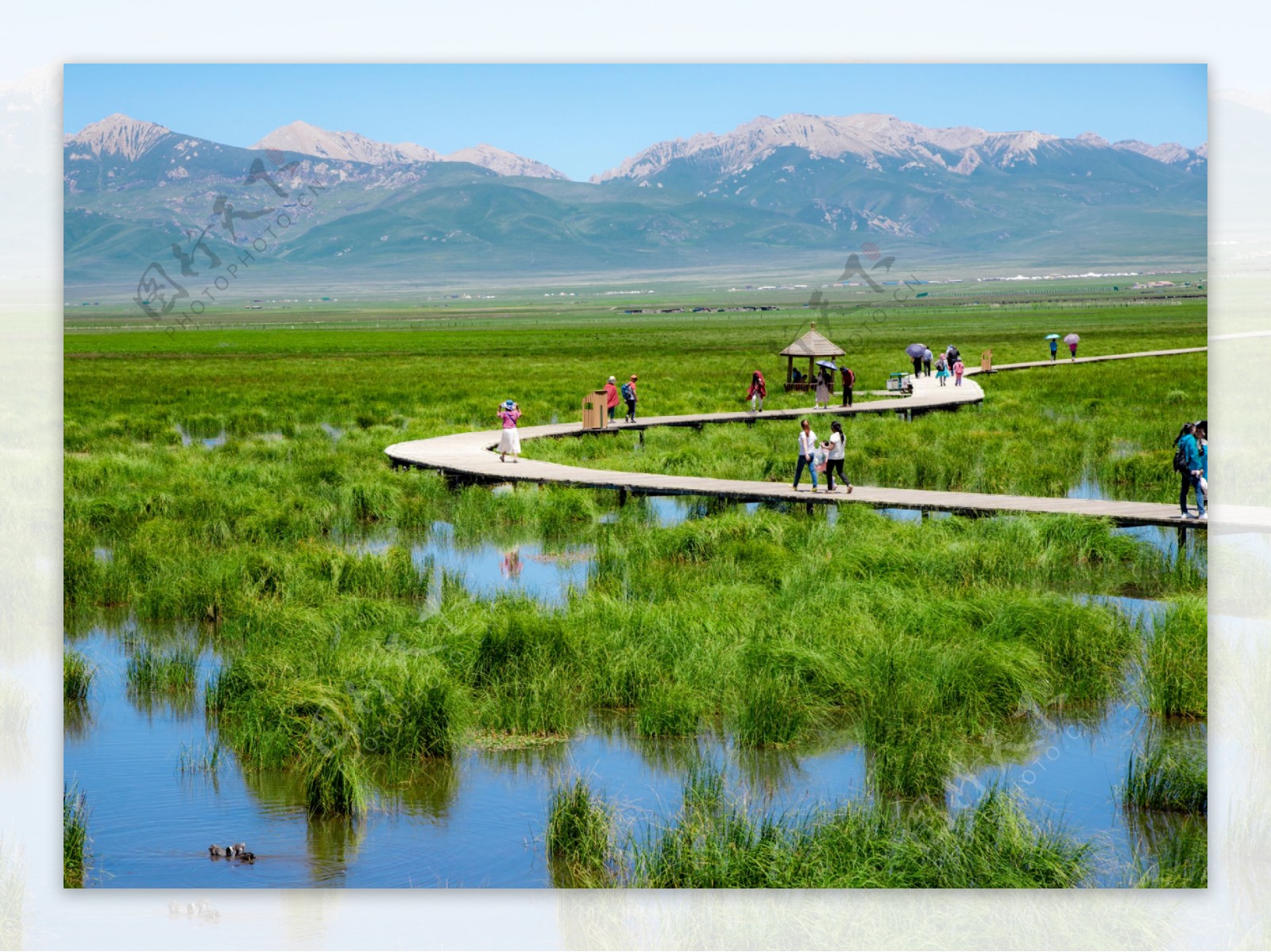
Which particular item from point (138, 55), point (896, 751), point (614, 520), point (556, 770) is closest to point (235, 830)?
point (556, 770)

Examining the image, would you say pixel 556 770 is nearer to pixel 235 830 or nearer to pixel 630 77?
pixel 235 830

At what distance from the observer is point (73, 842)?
400 inches

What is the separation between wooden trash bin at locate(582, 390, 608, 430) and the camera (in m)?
34.8

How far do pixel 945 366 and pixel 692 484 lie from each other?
31.9 m

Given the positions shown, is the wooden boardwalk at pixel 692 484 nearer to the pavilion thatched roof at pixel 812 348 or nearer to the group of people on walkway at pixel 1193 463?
the group of people on walkway at pixel 1193 463

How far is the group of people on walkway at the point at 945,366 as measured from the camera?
51969mm

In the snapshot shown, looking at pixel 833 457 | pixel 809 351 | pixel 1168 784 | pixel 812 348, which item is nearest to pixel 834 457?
pixel 833 457

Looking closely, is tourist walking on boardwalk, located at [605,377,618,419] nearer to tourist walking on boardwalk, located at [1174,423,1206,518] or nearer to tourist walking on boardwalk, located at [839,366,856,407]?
tourist walking on boardwalk, located at [839,366,856,407]

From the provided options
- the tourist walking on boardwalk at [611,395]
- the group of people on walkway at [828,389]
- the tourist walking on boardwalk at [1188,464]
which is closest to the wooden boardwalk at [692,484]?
the tourist walking on boardwalk at [1188,464]

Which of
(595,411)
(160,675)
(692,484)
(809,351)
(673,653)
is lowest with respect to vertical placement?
(160,675)

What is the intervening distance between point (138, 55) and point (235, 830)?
5.73m

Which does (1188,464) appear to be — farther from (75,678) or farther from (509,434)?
(75,678)

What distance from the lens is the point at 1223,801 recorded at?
10562 millimetres

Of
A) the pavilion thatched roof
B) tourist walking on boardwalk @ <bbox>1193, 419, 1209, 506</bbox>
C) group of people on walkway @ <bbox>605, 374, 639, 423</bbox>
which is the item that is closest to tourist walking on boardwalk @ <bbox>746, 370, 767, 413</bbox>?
group of people on walkway @ <bbox>605, 374, 639, 423</bbox>
